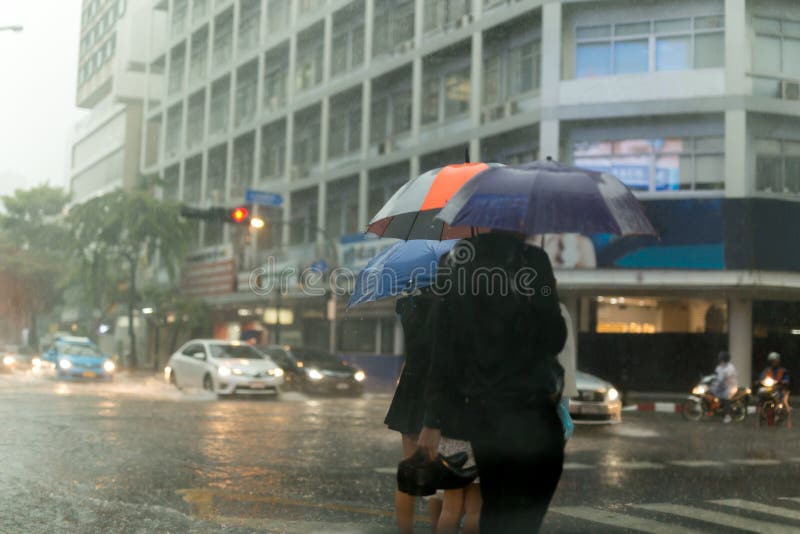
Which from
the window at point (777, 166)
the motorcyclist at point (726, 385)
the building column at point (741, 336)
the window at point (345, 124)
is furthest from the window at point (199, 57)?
the motorcyclist at point (726, 385)

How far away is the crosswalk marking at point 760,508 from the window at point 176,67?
163ft

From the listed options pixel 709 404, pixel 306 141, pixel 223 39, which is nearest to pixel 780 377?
pixel 709 404

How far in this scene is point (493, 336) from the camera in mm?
3838

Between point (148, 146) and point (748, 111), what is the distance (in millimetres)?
41635

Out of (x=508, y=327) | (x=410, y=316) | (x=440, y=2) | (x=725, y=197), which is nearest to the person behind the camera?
(x=508, y=327)

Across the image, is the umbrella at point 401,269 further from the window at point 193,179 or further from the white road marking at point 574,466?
the window at point 193,179

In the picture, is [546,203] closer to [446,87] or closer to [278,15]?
[446,87]

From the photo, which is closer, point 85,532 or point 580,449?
point 85,532

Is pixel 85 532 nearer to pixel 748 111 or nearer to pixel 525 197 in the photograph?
pixel 525 197

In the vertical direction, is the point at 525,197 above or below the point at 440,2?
below

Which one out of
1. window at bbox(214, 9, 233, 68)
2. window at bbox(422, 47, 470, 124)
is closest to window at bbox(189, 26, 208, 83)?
window at bbox(214, 9, 233, 68)

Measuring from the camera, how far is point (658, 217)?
1012 inches

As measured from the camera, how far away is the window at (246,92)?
150 feet

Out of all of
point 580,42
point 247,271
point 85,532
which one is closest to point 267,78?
point 247,271
